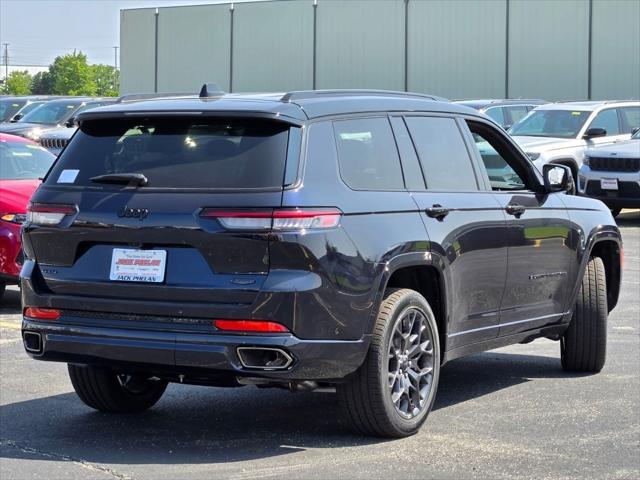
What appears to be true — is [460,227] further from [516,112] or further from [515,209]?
[516,112]

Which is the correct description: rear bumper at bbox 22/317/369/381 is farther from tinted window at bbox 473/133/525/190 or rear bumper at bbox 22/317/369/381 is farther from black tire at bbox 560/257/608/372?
black tire at bbox 560/257/608/372

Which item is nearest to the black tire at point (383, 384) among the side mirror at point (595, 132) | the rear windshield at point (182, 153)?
the rear windshield at point (182, 153)

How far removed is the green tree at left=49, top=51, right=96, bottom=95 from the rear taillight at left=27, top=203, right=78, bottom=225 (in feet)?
419

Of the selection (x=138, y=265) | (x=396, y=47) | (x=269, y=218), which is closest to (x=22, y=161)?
(x=138, y=265)

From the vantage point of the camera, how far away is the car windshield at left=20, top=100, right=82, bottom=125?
2825 centimetres

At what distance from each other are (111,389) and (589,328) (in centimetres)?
326

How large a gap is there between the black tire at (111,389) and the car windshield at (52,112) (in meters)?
21.1

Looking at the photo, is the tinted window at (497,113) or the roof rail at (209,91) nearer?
the roof rail at (209,91)

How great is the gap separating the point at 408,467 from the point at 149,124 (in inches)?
85.2

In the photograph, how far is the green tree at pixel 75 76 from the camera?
134 m

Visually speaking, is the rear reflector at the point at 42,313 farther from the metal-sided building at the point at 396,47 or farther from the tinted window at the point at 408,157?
the metal-sided building at the point at 396,47

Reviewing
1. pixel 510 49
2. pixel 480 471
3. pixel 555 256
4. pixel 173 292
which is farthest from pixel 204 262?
pixel 510 49

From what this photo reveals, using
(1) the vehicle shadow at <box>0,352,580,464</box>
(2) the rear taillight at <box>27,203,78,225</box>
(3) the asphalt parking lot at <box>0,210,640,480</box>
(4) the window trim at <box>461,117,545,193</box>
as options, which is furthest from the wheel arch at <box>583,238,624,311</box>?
(2) the rear taillight at <box>27,203,78,225</box>

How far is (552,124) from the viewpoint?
22.8 meters
